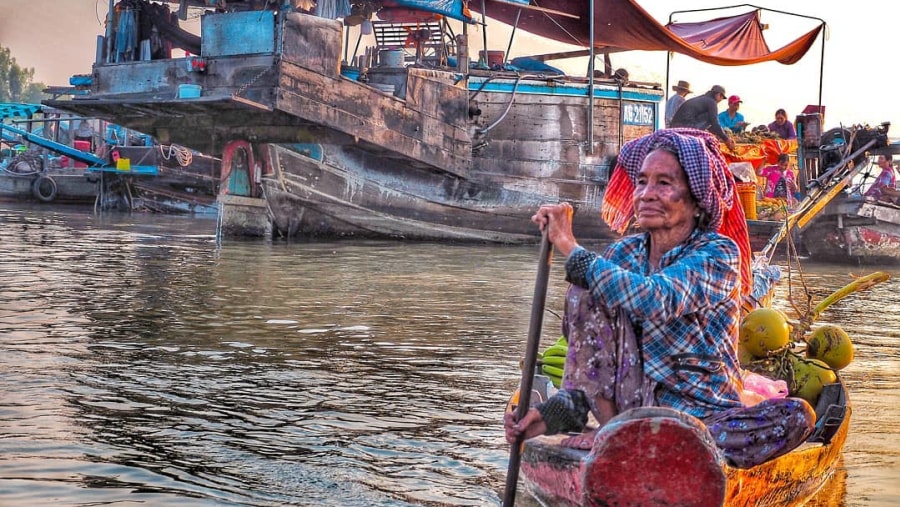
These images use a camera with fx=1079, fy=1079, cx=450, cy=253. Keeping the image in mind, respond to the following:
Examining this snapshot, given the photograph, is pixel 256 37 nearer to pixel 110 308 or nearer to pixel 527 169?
pixel 527 169

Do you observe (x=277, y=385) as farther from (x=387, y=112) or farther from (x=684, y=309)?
(x=387, y=112)

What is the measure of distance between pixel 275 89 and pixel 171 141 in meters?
3.50

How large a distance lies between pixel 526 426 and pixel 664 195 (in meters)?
0.84

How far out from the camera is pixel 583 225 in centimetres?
1831

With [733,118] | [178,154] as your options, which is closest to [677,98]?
[733,118]

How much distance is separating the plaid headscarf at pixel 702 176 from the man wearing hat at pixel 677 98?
39.6 feet

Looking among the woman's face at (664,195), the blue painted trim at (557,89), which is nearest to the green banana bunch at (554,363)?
the woman's face at (664,195)

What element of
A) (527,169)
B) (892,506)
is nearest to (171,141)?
(527,169)

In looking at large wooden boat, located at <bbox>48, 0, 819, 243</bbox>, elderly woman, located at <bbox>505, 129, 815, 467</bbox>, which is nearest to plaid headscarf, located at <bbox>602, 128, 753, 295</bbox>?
elderly woman, located at <bbox>505, 129, 815, 467</bbox>

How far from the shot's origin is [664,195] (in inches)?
130

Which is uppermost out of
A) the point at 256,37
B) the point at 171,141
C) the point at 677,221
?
the point at 256,37

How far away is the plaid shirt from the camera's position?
10.2ft

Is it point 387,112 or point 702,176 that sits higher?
point 387,112

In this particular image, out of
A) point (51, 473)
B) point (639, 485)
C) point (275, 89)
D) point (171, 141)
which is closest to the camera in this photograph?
point (639, 485)
